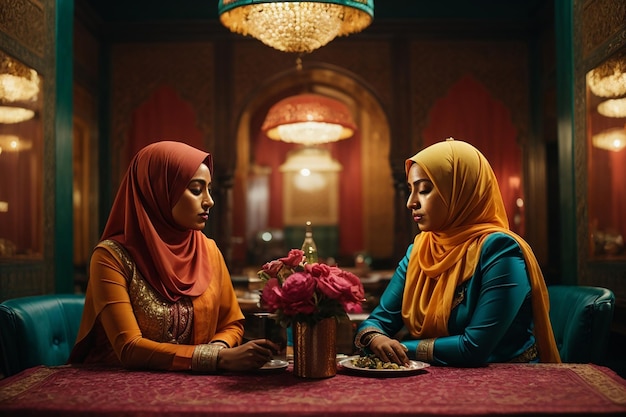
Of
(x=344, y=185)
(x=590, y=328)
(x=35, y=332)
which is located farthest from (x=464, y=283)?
(x=344, y=185)

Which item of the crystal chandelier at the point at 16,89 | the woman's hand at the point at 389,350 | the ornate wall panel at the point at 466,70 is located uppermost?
the ornate wall panel at the point at 466,70

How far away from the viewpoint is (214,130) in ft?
23.1

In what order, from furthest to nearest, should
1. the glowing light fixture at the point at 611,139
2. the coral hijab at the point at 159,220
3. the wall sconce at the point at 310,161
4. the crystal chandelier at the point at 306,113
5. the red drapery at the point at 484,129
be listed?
the wall sconce at the point at 310,161 < the red drapery at the point at 484,129 < the crystal chandelier at the point at 306,113 < the glowing light fixture at the point at 611,139 < the coral hijab at the point at 159,220

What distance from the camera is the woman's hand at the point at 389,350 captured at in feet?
7.44

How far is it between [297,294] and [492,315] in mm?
733

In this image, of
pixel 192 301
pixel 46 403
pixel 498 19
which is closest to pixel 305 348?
pixel 192 301

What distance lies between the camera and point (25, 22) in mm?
3500

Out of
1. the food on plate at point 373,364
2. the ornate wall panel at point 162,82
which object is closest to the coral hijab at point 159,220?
the food on plate at point 373,364

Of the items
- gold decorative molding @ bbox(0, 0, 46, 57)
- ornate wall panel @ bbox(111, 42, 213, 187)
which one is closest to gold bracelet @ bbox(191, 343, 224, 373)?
gold decorative molding @ bbox(0, 0, 46, 57)

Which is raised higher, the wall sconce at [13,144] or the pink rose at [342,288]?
the wall sconce at [13,144]

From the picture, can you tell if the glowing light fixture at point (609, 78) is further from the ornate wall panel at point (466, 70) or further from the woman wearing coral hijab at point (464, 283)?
the ornate wall panel at point (466, 70)

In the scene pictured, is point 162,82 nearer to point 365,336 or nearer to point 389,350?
point 365,336

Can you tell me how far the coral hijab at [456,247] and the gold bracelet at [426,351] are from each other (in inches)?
4.9

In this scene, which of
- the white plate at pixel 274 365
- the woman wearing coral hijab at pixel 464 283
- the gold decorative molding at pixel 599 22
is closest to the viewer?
the white plate at pixel 274 365
